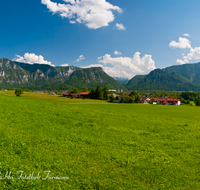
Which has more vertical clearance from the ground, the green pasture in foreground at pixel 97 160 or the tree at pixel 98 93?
the tree at pixel 98 93

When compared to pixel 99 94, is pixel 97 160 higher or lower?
lower

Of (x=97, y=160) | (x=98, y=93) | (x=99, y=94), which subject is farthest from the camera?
(x=98, y=93)

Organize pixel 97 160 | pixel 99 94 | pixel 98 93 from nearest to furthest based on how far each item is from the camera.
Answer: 1. pixel 97 160
2. pixel 99 94
3. pixel 98 93

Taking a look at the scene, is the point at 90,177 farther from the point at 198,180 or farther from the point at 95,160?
the point at 198,180

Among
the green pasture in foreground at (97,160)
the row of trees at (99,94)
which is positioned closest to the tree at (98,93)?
the row of trees at (99,94)

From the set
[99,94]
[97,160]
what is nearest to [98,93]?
[99,94]

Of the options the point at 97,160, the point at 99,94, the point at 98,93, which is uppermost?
the point at 98,93

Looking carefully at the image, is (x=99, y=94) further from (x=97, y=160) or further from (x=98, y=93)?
(x=97, y=160)

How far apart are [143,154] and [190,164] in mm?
2733

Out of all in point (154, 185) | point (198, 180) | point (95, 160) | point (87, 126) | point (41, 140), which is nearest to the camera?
point (154, 185)

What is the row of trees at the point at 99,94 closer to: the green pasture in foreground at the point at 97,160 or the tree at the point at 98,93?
the tree at the point at 98,93

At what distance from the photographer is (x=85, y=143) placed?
916 centimetres

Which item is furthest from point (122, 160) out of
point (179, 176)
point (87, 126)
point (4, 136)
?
point (4, 136)

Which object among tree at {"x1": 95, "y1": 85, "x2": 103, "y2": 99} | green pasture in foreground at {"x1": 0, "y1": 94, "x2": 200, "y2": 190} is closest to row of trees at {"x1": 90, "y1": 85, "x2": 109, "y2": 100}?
tree at {"x1": 95, "y1": 85, "x2": 103, "y2": 99}
